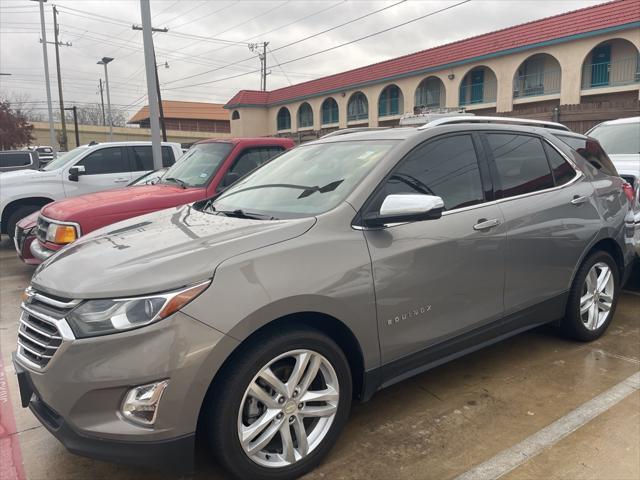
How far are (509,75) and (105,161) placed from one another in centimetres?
2352

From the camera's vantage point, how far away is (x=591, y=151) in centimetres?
441

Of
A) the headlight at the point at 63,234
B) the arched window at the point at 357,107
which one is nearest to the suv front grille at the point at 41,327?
the headlight at the point at 63,234

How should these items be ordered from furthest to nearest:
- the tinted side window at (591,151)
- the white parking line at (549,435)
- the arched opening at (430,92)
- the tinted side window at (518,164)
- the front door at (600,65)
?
the arched opening at (430,92) < the front door at (600,65) < the tinted side window at (591,151) < the tinted side window at (518,164) < the white parking line at (549,435)

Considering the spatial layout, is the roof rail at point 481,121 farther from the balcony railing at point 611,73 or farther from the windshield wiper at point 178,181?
the balcony railing at point 611,73

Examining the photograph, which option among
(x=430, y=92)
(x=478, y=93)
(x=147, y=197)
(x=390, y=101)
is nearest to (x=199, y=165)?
(x=147, y=197)

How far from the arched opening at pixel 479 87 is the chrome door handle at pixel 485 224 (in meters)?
29.3

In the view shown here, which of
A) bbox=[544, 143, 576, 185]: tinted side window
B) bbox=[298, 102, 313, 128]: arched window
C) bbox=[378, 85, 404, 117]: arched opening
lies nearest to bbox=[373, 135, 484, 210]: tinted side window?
bbox=[544, 143, 576, 185]: tinted side window

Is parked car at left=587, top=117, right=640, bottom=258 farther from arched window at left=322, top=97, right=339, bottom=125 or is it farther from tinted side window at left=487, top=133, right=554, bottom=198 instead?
arched window at left=322, top=97, right=339, bottom=125

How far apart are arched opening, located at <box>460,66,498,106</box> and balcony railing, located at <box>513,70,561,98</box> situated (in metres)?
1.27

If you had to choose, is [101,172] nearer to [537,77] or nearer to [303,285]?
[303,285]

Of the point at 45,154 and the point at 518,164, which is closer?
the point at 518,164

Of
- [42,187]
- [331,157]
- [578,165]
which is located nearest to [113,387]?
[331,157]

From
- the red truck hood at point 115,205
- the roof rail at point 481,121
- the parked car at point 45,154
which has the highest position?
the parked car at point 45,154

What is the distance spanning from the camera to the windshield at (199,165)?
617 cm
